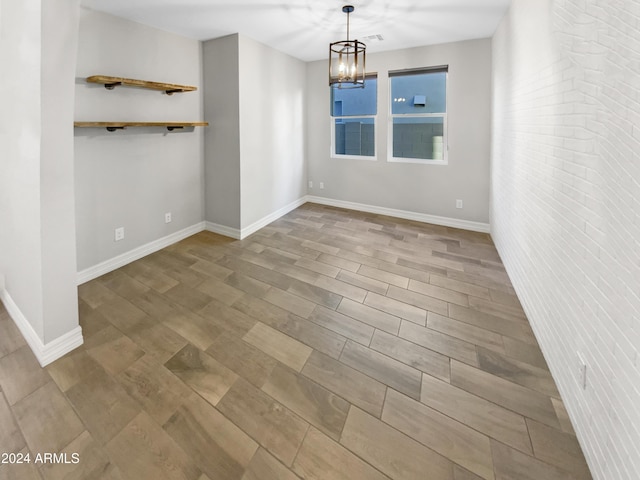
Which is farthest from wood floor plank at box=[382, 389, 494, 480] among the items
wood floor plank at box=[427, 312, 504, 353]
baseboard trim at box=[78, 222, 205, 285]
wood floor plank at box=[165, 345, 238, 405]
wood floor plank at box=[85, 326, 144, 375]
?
baseboard trim at box=[78, 222, 205, 285]

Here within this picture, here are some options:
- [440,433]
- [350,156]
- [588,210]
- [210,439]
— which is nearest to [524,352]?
[440,433]

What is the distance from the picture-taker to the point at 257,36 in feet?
12.5

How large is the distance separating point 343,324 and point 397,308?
0.51m

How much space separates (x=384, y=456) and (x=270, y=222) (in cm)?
371

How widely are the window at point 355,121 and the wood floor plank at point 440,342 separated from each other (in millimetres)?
3466

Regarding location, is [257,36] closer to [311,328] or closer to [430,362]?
[311,328]

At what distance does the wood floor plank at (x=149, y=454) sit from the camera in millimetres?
1314

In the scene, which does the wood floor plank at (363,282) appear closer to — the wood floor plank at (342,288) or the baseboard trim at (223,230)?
the wood floor plank at (342,288)

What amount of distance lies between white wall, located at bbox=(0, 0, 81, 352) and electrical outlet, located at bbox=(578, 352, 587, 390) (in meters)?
2.85

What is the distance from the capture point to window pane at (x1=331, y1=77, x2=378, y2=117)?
4.93m

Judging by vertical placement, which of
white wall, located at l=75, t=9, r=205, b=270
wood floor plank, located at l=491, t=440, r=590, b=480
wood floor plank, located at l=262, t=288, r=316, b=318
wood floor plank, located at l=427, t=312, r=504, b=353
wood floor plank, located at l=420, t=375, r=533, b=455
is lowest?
wood floor plank, located at l=491, t=440, r=590, b=480

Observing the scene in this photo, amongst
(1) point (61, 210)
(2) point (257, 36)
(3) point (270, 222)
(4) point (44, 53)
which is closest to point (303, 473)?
(1) point (61, 210)

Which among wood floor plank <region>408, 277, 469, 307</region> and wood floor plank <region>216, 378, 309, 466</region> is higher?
wood floor plank <region>408, 277, 469, 307</region>

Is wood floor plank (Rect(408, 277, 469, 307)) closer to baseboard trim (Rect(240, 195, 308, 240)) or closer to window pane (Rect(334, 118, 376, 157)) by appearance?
baseboard trim (Rect(240, 195, 308, 240))
